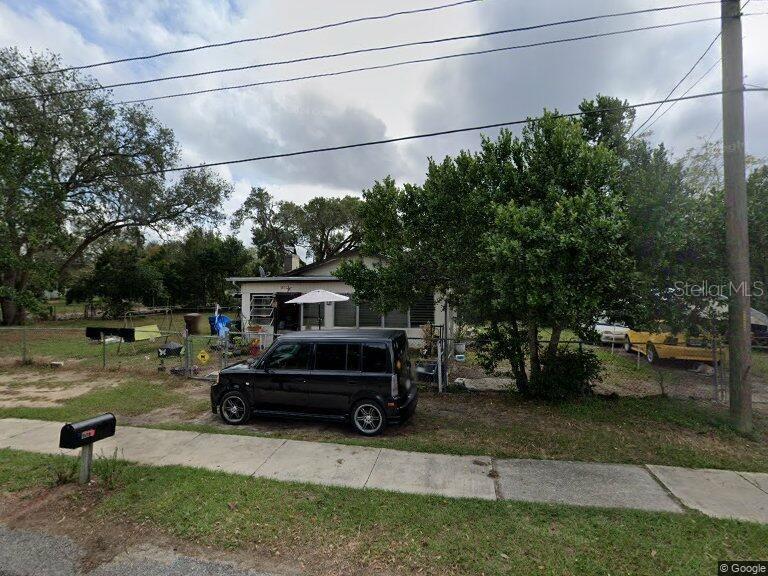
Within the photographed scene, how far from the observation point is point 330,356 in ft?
22.6

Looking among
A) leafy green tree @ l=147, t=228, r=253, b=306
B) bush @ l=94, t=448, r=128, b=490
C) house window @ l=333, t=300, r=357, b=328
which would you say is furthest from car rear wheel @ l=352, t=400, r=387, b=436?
leafy green tree @ l=147, t=228, r=253, b=306

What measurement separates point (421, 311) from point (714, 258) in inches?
399

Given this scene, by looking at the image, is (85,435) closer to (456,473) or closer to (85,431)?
(85,431)

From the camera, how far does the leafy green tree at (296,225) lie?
42.6 metres

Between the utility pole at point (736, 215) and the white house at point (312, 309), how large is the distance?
938cm

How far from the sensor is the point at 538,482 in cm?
495

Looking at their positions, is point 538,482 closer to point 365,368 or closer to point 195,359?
point 365,368

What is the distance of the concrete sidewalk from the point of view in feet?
14.9

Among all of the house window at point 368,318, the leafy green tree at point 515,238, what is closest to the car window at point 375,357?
the leafy green tree at point 515,238

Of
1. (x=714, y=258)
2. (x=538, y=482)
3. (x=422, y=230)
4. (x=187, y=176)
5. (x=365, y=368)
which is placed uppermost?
(x=187, y=176)

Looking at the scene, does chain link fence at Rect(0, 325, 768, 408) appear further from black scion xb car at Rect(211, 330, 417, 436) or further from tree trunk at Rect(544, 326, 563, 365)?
black scion xb car at Rect(211, 330, 417, 436)

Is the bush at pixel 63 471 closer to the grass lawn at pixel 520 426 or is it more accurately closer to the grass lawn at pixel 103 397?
the grass lawn at pixel 520 426

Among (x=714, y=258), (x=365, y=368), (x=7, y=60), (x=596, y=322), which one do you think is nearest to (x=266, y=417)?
(x=365, y=368)

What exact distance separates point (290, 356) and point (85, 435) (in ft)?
10.0
